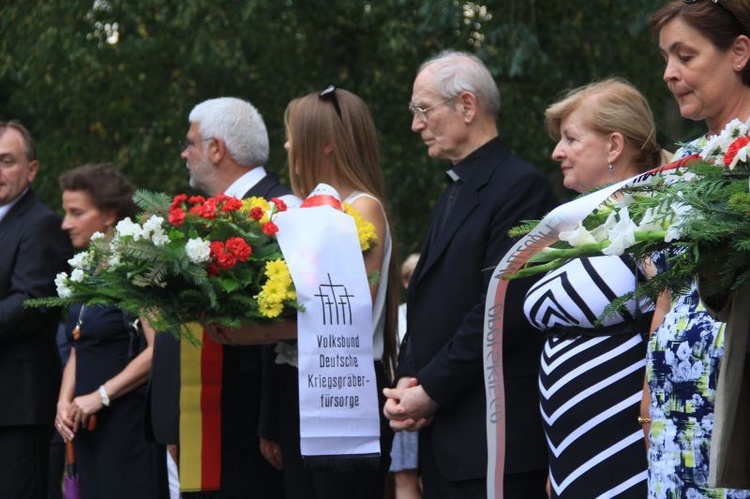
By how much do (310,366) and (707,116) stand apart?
2.14m

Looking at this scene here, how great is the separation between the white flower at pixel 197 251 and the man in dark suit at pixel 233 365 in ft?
2.99

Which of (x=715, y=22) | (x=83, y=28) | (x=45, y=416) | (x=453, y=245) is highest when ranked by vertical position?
(x=83, y=28)

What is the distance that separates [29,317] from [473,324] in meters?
2.88

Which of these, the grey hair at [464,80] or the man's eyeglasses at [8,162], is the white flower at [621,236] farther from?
the man's eyeglasses at [8,162]

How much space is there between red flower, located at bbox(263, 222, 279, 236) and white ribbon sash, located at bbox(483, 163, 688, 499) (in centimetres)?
135

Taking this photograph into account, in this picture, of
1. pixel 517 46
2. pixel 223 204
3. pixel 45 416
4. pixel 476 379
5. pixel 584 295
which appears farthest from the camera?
pixel 517 46

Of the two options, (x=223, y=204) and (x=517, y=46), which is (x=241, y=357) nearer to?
(x=223, y=204)

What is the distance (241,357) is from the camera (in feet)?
20.7

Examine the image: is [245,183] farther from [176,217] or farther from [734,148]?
[734,148]

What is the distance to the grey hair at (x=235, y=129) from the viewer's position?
21.6ft

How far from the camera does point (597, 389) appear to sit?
454cm

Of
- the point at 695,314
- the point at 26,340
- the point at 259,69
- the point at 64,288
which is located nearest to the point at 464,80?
the point at 64,288

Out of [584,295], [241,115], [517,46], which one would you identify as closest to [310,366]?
[584,295]

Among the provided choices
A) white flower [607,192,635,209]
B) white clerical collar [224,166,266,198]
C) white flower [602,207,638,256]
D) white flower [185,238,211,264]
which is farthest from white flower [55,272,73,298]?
white flower [602,207,638,256]
